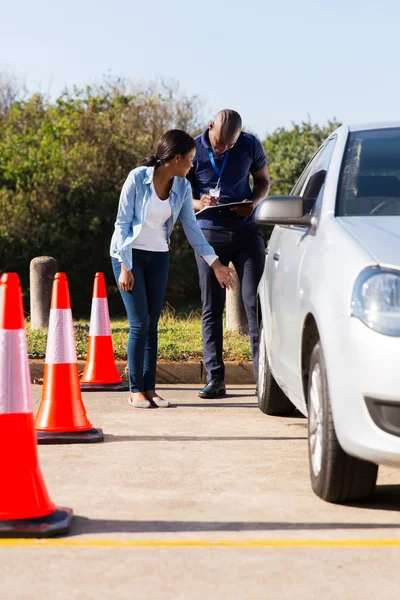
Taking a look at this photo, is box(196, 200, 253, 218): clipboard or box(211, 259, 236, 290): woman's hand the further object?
box(196, 200, 253, 218): clipboard

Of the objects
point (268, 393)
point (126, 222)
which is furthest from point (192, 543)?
point (126, 222)

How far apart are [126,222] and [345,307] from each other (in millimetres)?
3586

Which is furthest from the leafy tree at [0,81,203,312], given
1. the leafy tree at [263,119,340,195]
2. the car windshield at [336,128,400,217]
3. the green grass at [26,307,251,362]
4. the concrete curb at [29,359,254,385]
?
the car windshield at [336,128,400,217]

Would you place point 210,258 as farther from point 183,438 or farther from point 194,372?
point 194,372

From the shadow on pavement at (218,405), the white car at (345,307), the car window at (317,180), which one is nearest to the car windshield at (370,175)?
the white car at (345,307)

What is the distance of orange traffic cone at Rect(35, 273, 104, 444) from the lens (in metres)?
6.43

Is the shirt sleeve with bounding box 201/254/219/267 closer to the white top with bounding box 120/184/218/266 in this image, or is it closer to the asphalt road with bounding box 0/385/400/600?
the white top with bounding box 120/184/218/266

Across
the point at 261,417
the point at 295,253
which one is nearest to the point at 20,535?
the point at 295,253

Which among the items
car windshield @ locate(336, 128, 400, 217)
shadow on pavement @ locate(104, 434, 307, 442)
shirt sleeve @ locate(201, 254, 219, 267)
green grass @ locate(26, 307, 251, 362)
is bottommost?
shadow on pavement @ locate(104, 434, 307, 442)

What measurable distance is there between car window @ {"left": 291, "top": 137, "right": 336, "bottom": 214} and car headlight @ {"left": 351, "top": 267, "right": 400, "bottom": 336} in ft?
4.08

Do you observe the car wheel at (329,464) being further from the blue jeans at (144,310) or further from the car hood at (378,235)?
the blue jeans at (144,310)

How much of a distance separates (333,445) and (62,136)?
80.2ft

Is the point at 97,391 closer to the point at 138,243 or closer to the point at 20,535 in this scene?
the point at 138,243

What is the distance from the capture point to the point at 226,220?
8461mm
